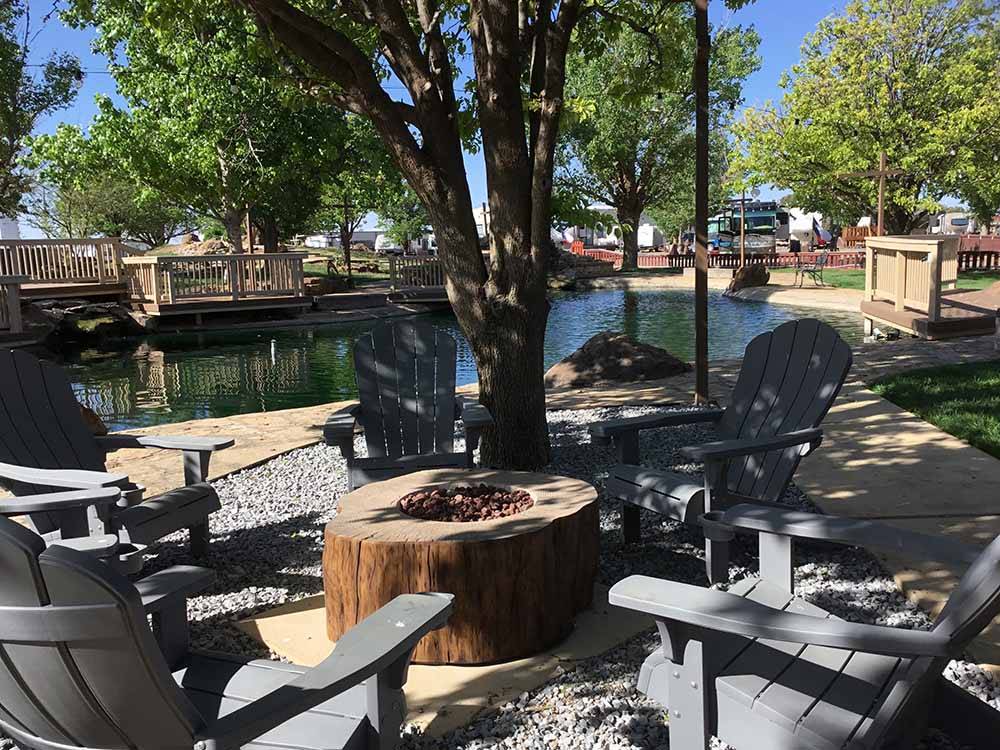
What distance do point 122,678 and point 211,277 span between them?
763 inches

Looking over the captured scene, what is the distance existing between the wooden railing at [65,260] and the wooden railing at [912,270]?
53.1ft

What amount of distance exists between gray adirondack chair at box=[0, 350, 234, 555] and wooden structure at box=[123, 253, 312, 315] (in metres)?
15.2

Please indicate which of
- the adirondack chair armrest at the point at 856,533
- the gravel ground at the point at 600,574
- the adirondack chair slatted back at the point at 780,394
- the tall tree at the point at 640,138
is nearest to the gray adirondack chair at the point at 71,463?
the gravel ground at the point at 600,574

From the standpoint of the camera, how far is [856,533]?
2.14 metres

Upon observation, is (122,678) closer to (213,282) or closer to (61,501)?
(61,501)

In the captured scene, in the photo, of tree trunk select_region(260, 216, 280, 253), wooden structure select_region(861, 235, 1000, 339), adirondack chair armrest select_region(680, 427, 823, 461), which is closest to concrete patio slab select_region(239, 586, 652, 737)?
adirondack chair armrest select_region(680, 427, 823, 461)

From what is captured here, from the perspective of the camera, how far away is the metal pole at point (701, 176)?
608cm

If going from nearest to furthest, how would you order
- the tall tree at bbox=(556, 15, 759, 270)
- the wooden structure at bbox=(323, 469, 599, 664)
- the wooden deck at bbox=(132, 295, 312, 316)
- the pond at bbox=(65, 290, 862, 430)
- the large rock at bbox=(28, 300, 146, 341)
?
the wooden structure at bbox=(323, 469, 599, 664) → the pond at bbox=(65, 290, 862, 430) → the large rock at bbox=(28, 300, 146, 341) → the wooden deck at bbox=(132, 295, 312, 316) → the tall tree at bbox=(556, 15, 759, 270)

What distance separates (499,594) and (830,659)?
1128 mm

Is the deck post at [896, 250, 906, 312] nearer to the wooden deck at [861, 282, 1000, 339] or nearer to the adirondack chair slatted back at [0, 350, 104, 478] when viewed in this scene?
the wooden deck at [861, 282, 1000, 339]

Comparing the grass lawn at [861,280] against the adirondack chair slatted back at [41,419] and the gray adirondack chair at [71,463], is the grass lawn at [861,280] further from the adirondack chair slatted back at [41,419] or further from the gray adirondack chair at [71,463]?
the adirondack chair slatted back at [41,419]

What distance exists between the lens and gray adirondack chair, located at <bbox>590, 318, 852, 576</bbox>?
10.9 feet

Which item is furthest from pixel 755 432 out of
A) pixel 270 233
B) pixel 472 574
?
pixel 270 233

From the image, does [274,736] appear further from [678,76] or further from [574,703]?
[678,76]
